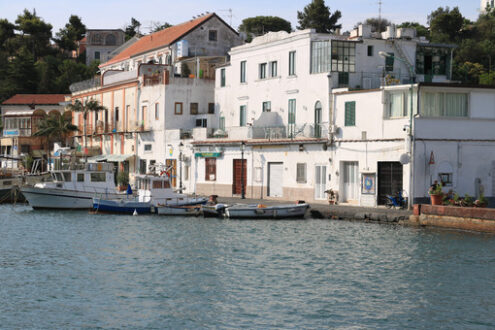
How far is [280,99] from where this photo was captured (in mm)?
50469

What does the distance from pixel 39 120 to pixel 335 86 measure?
42.1 meters

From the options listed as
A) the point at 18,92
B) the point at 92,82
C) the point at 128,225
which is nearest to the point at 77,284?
the point at 128,225

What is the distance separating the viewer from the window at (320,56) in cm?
4631

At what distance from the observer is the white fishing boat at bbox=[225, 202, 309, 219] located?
131 ft

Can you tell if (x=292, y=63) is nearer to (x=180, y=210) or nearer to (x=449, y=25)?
(x=180, y=210)

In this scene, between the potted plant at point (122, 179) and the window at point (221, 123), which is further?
the potted plant at point (122, 179)

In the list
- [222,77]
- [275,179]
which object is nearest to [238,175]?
[275,179]

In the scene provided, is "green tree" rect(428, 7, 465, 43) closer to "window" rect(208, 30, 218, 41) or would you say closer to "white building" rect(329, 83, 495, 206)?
"window" rect(208, 30, 218, 41)

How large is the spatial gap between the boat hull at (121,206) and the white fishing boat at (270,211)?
5833 millimetres

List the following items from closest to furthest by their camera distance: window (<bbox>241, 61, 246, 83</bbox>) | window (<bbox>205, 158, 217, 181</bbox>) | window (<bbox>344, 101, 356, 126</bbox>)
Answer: window (<bbox>344, 101, 356, 126</bbox>) → window (<bbox>205, 158, 217, 181</bbox>) → window (<bbox>241, 61, 246, 83</bbox>)

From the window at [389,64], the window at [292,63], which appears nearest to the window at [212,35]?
the window at [292,63]

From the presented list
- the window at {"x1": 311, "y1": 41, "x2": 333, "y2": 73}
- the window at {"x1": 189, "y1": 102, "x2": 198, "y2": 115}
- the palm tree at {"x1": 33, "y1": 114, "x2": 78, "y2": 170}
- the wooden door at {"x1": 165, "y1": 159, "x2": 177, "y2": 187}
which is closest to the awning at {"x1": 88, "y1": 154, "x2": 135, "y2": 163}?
the wooden door at {"x1": 165, "y1": 159, "x2": 177, "y2": 187}

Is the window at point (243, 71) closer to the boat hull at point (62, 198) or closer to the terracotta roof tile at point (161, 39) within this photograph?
the terracotta roof tile at point (161, 39)

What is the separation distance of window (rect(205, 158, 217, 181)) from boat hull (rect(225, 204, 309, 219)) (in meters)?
13.3
